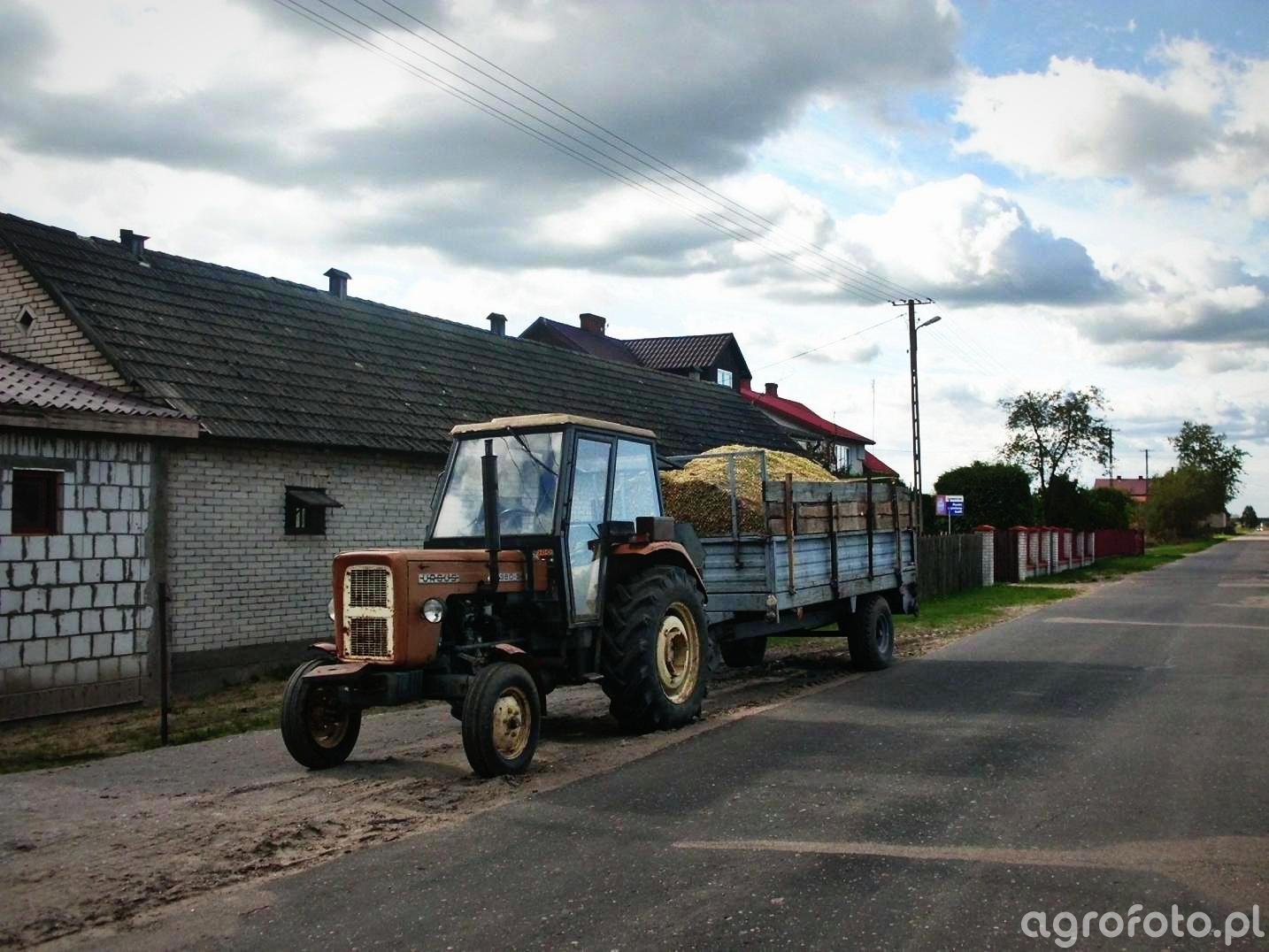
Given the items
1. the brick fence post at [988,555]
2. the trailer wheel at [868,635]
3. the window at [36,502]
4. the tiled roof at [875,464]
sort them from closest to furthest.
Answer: the window at [36,502] < the trailer wheel at [868,635] < the brick fence post at [988,555] < the tiled roof at [875,464]

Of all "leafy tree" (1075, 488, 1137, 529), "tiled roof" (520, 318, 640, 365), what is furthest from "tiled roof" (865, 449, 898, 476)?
"tiled roof" (520, 318, 640, 365)

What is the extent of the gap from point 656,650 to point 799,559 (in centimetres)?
286

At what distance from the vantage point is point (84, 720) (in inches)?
439

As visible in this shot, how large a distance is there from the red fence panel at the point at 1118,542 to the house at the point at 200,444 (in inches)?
1667

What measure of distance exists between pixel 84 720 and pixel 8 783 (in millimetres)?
3451

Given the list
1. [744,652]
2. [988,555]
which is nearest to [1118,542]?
[988,555]

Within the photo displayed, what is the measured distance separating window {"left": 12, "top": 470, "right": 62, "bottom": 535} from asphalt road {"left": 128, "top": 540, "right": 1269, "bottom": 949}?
263 inches

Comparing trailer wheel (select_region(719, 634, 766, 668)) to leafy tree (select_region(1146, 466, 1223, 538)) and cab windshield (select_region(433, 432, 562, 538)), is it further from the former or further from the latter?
leafy tree (select_region(1146, 466, 1223, 538))

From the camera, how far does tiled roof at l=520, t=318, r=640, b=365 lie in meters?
43.8

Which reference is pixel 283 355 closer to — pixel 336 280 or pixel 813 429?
pixel 336 280

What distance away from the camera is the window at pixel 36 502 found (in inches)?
424

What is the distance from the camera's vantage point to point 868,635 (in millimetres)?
12852

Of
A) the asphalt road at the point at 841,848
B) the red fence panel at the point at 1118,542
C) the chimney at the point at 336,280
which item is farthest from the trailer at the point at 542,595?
the red fence panel at the point at 1118,542

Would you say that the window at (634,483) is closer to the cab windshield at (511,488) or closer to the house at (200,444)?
the cab windshield at (511,488)
